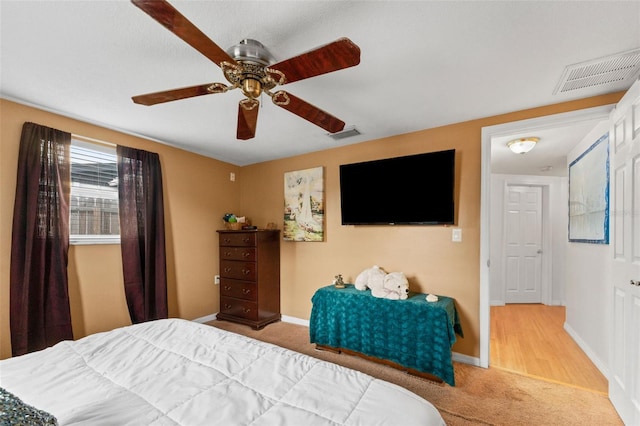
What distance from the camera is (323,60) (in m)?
1.24

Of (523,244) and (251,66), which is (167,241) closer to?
(251,66)

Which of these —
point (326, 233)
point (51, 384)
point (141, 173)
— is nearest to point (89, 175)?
point (141, 173)

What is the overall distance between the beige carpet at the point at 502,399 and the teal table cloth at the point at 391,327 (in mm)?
119

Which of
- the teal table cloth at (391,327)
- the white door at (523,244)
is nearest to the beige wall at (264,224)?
the teal table cloth at (391,327)

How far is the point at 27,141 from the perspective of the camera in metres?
2.31

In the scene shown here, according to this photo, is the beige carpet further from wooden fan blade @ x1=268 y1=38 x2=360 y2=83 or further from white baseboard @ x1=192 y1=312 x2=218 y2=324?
wooden fan blade @ x1=268 y1=38 x2=360 y2=83

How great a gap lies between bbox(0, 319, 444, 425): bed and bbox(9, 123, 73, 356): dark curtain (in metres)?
1.21

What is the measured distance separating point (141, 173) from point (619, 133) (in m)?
4.29

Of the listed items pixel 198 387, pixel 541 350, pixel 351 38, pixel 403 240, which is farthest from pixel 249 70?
pixel 541 350

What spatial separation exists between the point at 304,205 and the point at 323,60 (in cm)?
253

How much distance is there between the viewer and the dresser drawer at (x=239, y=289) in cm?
357

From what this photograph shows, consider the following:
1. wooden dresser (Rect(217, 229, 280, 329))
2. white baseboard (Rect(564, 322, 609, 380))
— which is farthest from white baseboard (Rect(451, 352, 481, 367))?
wooden dresser (Rect(217, 229, 280, 329))

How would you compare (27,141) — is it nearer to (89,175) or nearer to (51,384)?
(89,175)

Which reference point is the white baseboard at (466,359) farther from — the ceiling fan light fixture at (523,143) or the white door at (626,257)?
the ceiling fan light fixture at (523,143)
